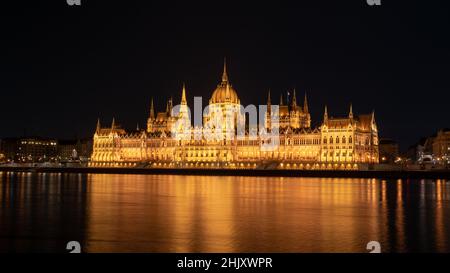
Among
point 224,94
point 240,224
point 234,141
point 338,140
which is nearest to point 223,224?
point 240,224

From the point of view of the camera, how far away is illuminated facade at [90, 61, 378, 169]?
10212cm

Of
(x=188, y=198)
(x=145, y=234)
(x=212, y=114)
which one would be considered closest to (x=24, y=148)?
(x=212, y=114)

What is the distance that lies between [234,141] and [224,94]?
13944 mm

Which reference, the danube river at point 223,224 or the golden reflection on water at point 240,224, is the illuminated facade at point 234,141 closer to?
the danube river at point 223,224

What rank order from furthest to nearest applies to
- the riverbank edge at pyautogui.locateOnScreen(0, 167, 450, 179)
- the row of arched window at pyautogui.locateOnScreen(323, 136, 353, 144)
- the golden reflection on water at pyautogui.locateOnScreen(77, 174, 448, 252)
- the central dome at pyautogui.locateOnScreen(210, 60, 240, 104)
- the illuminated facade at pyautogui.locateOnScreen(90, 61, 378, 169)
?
the central dome at pyautogui.locateOnScreen(210, 60, 240, 104) < the illuminated facade at pyautogui.locateOnScreen(90, 61, 378, 169) < the row of arched window at pyautogui.locateOnScreen(323, 136, 353, 144) < the riverbank edge at pyautogui.locateOnScreen(0, 167, 450, 179) < the golden reflection on water at pyautogui.locateOnScreen(77, 174, 448, 252)

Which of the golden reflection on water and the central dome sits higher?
the central dome

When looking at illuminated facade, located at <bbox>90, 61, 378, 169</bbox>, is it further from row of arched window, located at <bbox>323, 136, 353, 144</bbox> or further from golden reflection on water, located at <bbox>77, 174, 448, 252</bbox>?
golden reflection on water, located at <bbox>77, 174, 448, 252</bbox>

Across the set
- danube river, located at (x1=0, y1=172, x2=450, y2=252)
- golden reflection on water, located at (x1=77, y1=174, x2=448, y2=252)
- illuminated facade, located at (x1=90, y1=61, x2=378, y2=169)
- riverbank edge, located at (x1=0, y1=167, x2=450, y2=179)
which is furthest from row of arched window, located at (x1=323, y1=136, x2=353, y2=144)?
golden reflection on water, located at (x1=77, y1=174, x2=448, y2=252)

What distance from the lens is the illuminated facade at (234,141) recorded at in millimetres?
102125

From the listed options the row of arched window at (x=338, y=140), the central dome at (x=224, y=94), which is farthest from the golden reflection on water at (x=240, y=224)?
the central dome at (x=224, y=94)

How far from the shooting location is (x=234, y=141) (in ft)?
373
